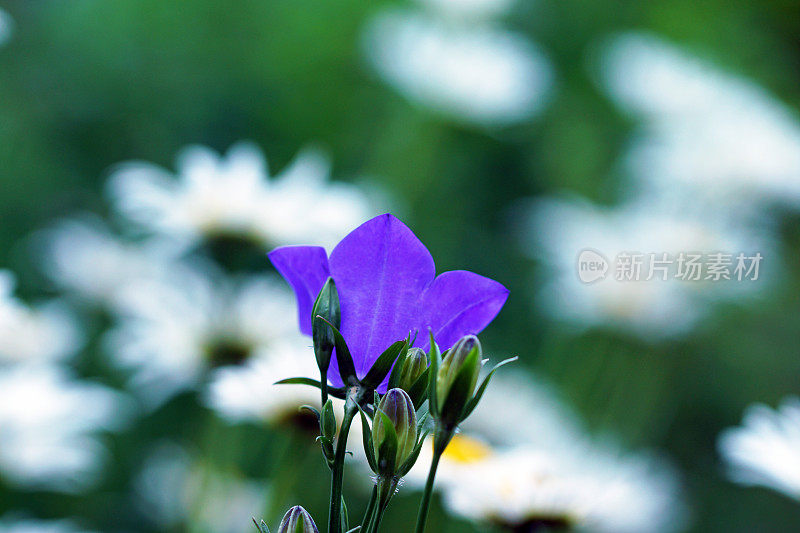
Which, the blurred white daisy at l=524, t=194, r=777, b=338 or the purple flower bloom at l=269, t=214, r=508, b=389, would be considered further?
the blurred white daisy at l=524, t=194, r=777, b=338

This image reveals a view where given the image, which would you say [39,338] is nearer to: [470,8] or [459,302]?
[459,302]

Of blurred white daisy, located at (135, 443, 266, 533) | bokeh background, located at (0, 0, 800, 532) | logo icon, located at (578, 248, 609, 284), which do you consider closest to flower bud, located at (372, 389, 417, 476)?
blurred white daisy, located at (135, 443, 266, 533)

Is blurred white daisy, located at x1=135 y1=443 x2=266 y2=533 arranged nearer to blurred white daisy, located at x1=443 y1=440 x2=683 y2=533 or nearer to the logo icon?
blurred white daisy, located at x1=443 y1=440 x2=683 y2=533

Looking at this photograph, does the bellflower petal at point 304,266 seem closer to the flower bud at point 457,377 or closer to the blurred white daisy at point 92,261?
the flower bud at point 457,377

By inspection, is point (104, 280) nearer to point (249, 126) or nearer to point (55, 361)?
point (55, 361)

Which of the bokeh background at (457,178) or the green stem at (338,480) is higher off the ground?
the bokeh background at (457,178)

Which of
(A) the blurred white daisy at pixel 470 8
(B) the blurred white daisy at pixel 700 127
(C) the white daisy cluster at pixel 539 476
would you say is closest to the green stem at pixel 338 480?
(C) the white daisy cluster at pixel 539 476
